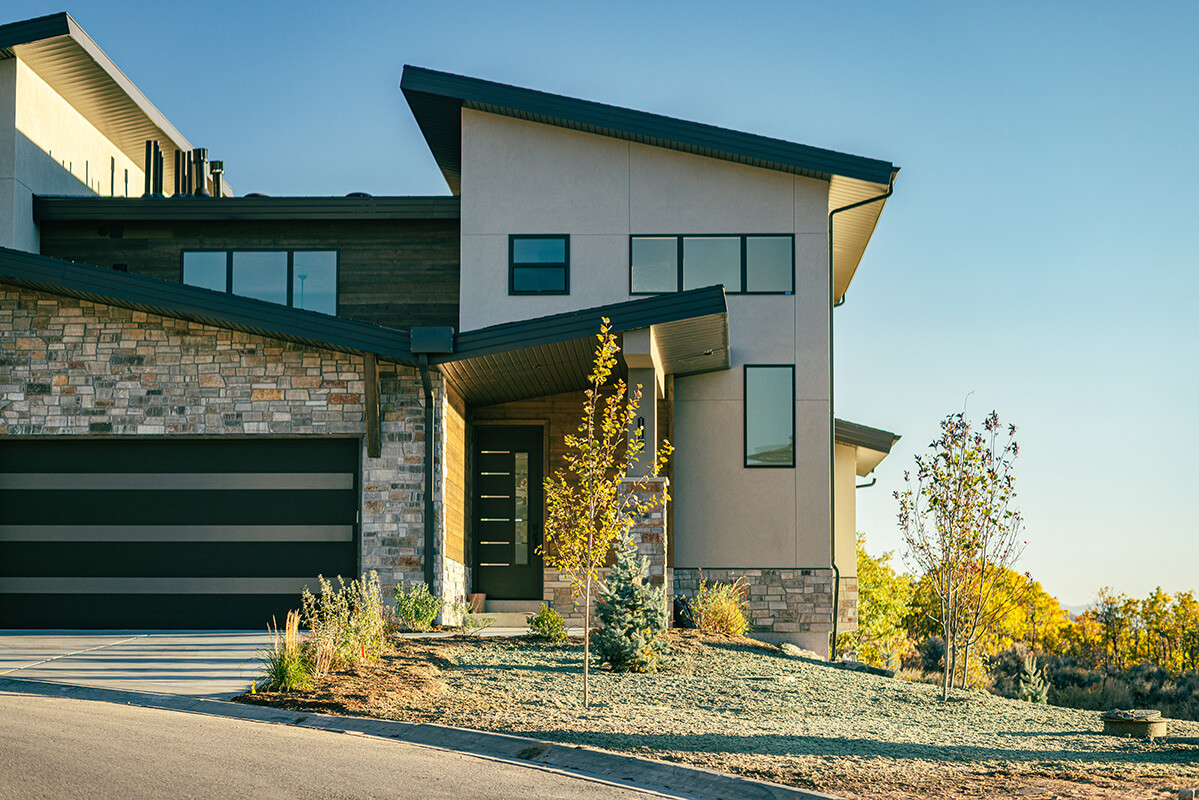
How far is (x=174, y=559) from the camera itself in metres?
15.2

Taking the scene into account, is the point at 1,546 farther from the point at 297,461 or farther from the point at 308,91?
the point at 308,91

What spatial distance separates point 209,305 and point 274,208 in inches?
169

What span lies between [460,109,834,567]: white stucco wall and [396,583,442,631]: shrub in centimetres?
A: 497

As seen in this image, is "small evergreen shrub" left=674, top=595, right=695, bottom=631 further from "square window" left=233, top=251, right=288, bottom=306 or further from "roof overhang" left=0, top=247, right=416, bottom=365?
"square window" left=233, top=251, right=288, bottom=306

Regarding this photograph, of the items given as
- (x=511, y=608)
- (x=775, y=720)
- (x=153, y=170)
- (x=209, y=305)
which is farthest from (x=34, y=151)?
(x=775, y=720)

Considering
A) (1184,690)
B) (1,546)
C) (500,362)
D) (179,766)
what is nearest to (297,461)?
(500,362)

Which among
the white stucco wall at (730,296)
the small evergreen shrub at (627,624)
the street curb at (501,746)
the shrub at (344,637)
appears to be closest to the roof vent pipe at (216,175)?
the white stucco wall at (730,296)

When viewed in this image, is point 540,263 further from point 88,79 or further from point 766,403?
point 88,79

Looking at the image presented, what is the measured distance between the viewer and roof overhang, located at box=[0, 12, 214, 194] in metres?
18.3

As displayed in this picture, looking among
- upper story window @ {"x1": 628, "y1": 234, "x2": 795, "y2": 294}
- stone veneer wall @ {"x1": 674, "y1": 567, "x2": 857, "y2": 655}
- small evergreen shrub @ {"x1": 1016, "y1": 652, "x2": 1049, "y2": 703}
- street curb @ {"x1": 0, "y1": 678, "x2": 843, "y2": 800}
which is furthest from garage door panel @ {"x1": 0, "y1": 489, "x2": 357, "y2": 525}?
small evergreen shrub @ {"x1": 1016, "y1": 652, "x2": 1049, "y2": 703}

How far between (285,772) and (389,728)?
5.41 feet

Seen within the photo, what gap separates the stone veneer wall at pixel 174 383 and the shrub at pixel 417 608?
1.40 meters

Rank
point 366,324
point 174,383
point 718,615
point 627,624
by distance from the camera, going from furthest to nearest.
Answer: point 718,615 < point 174,383 < point 366,324 < point 627,624

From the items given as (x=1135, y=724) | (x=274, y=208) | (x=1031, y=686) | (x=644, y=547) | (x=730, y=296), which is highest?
(x=274, y=208)
